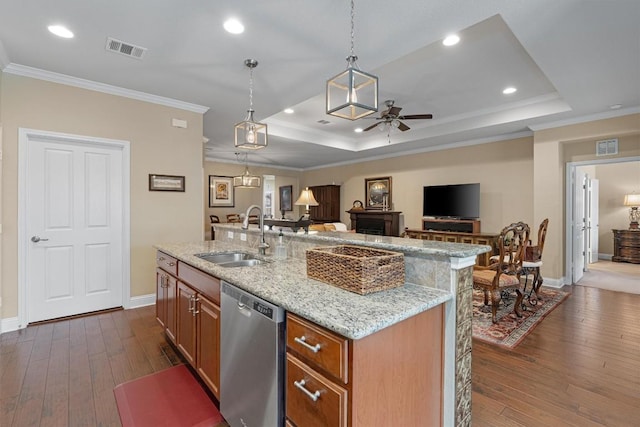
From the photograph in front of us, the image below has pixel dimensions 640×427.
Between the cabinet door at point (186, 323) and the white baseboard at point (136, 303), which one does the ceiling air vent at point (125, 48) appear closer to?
the cabinet door at point (186, 323)

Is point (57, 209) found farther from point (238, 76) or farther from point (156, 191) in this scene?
point (238, 76)

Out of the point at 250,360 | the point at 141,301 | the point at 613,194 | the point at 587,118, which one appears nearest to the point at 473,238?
the point at 587,118

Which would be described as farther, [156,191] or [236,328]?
[156,191]

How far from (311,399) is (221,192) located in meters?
8.29

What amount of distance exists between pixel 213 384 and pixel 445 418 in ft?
4.40

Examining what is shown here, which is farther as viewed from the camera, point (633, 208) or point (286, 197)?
point (286, 197)

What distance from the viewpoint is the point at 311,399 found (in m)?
1.17

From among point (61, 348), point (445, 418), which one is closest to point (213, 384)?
point (445, 418)

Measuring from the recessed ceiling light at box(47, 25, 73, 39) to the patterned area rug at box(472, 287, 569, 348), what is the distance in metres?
4.58

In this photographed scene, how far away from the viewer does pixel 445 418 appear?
1484 mm

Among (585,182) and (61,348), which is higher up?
(585,182)

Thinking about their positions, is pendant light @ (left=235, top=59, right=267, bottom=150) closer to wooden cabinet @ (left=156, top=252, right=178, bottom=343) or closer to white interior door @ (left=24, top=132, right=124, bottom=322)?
wooden cabinet @ (left=156, top=252, right=178, bottom=343)

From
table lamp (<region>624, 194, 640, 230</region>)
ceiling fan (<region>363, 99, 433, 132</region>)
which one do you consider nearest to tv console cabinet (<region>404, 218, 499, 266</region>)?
ceiling fan (<region>363, 99, 433, 132</region>)

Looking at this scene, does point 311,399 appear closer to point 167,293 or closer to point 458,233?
point 167,293
